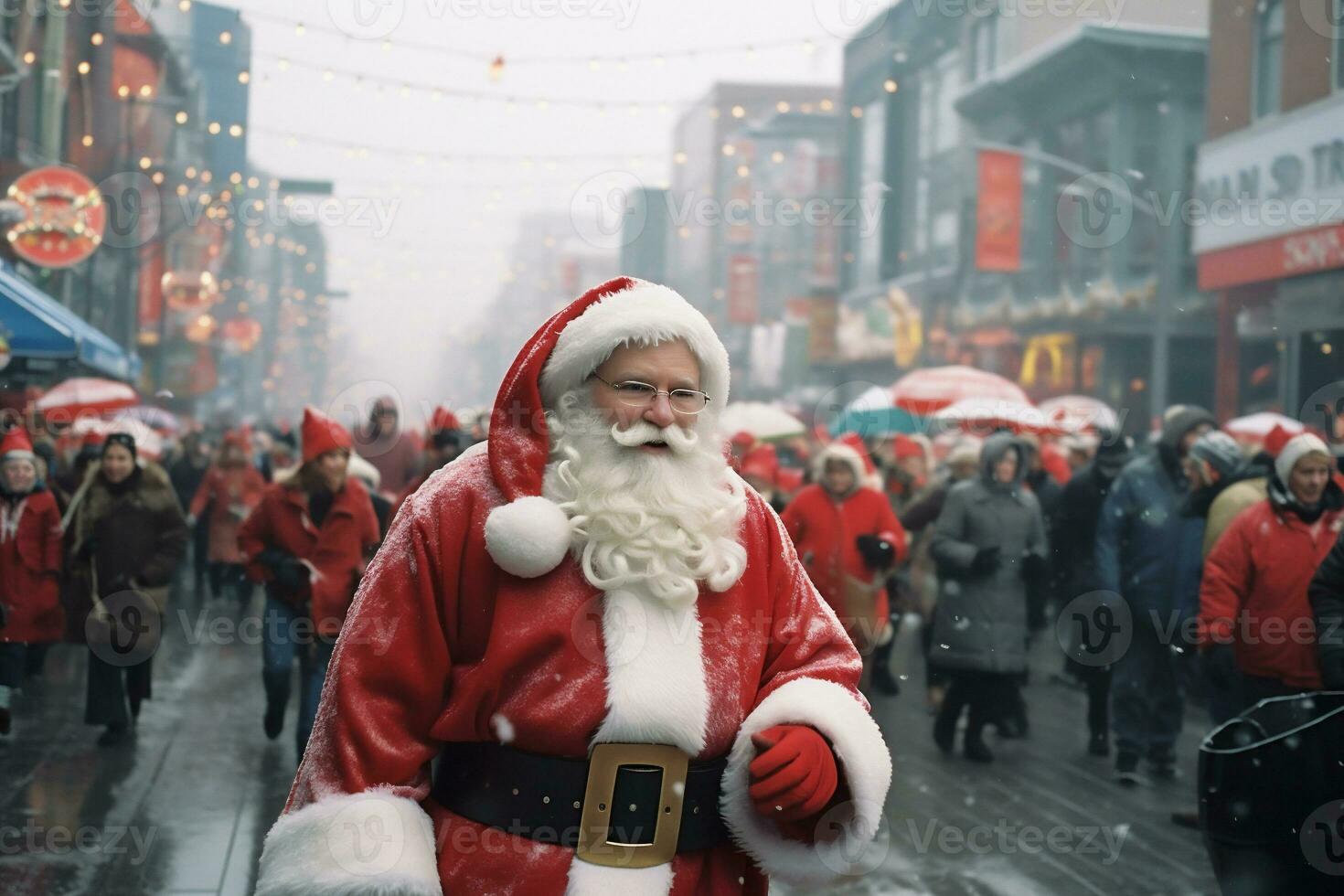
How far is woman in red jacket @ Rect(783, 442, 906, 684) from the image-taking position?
1006 centimetres

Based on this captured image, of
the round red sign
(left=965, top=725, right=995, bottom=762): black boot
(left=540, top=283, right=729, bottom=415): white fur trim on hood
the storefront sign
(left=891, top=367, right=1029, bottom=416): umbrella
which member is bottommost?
(left=965, top=725, right=995, bottom=762): black boot

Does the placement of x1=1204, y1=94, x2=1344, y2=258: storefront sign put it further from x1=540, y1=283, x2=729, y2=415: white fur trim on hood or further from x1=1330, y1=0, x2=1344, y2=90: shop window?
x1=540, y1=283, x2=729, y2=415: white fur trim on hood

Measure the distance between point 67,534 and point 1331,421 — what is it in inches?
401

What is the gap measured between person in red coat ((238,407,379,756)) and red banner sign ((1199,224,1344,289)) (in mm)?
16585

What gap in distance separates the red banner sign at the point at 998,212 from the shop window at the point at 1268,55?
31.0 feet

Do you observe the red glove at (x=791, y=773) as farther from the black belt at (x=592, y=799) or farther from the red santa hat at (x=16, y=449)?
the red santa hat at (x=16, y=449)

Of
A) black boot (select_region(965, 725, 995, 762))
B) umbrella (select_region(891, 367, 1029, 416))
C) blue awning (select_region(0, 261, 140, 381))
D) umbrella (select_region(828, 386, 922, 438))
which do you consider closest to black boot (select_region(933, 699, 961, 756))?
black boot (select_region(965, 725, 995, 762))

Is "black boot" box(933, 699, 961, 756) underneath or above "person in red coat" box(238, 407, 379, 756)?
underneath

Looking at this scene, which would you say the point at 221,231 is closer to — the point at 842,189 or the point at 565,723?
the point at 842,189

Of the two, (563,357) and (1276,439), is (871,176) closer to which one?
(1276,439)

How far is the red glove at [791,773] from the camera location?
114 inches

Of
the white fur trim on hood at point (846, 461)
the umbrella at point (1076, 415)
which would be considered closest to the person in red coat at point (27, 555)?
the white fur trim on hood at point (846, 461)

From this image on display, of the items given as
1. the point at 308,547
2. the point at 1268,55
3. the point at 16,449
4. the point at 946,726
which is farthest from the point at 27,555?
the point at 1268,55

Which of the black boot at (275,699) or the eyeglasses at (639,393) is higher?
the eyeglasses at (639,393)
